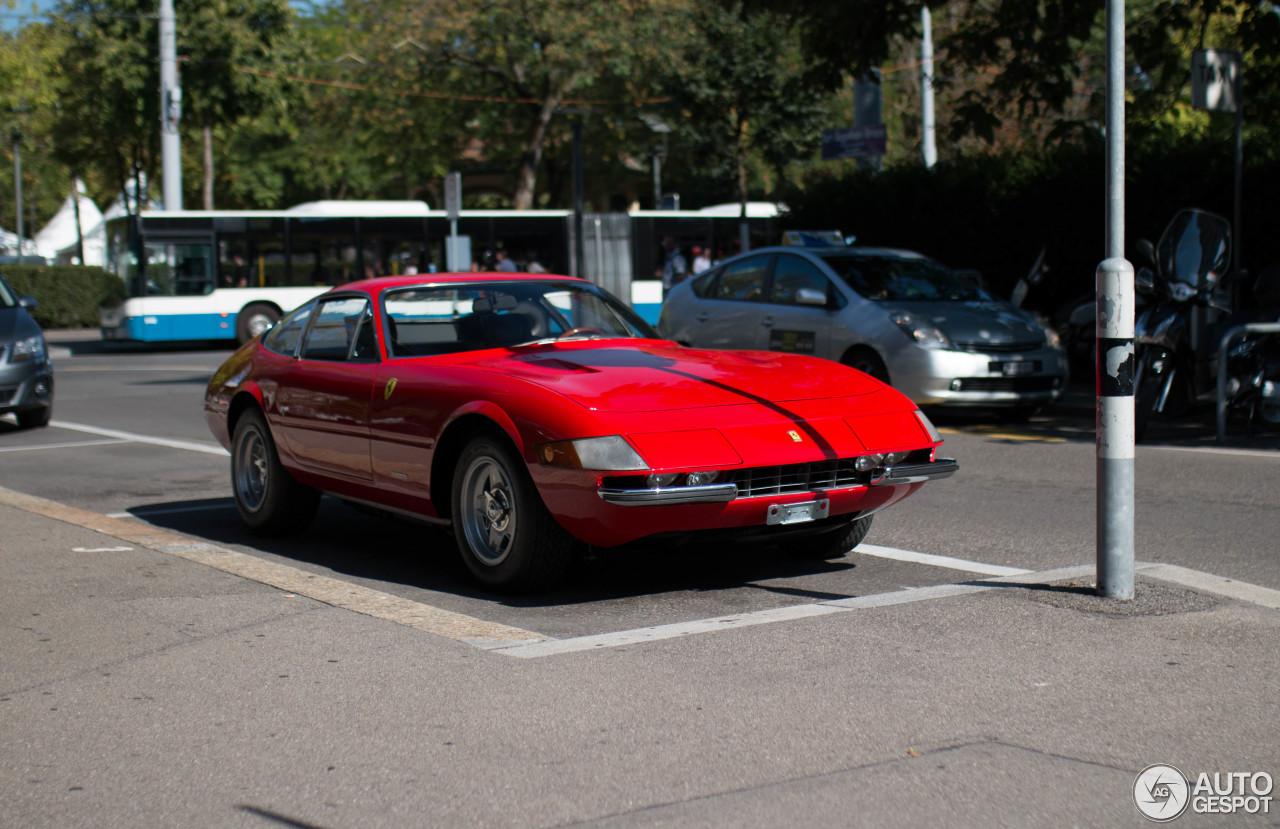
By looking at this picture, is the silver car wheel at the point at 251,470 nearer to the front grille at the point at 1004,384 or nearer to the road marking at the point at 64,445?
the road marking at the point at 64,445

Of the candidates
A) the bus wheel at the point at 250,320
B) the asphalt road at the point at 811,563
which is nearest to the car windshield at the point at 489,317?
the asphalt road at the point at 811,563

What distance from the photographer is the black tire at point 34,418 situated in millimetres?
14125

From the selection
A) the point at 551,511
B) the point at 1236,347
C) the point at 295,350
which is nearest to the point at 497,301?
the point at 295,350

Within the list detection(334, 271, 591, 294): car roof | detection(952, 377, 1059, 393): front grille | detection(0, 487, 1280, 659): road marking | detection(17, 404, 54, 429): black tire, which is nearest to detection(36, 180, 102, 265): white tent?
detection(17, 404, 54, 429): black tire

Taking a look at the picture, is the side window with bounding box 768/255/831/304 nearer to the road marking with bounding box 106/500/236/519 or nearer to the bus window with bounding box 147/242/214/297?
the road marking with bounding box 106/500/236/519

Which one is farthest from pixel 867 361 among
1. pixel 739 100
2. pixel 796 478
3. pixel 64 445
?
pixel 739 100

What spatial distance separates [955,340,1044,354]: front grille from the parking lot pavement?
20.7ft

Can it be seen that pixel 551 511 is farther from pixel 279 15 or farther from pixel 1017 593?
pixel 279 15

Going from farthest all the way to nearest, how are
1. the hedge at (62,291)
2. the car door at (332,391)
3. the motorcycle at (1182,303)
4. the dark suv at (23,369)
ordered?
the hedge at (62,291)
the dark suv at (23,369)
the motorcycle at (1182,303)
the car door at (332,391)

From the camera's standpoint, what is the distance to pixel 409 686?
4484 mm

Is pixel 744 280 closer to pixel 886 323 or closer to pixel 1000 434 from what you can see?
pixel 886 323

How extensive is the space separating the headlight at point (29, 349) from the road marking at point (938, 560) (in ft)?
32.2

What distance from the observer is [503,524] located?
5.79m

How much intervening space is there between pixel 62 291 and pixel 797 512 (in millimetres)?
35568
